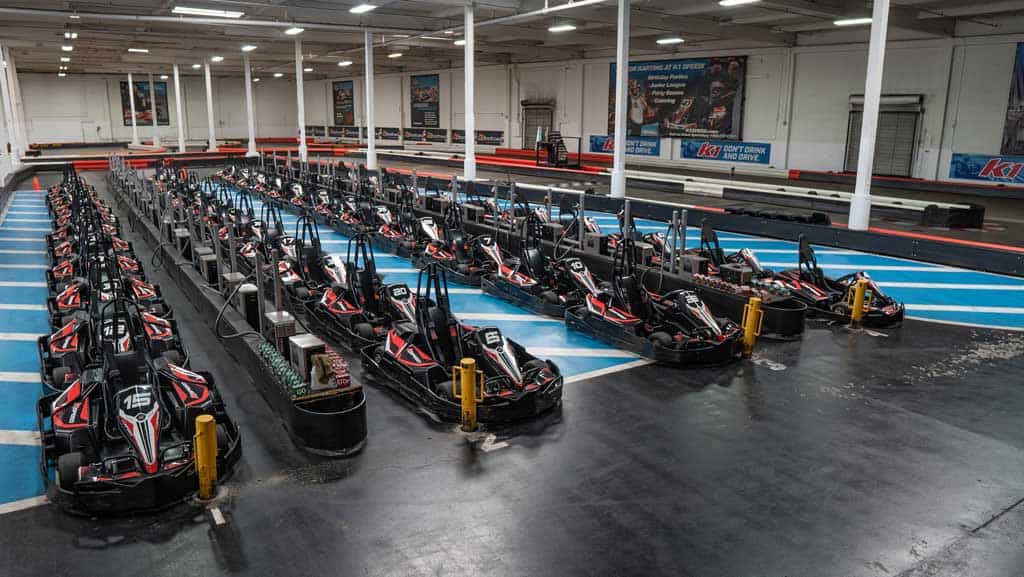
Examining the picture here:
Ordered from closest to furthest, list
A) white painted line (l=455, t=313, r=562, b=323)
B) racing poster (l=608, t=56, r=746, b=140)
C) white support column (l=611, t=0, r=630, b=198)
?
1. white painted line (l=455, t=313, r=562, b=323)
2. white support column (l=611, t=0, r=630, b=198)
3. racing poster (l=608, t=56, r=746, b=140)

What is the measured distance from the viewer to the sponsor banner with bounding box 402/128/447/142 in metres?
37.7

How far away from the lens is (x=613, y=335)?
7.85 meters

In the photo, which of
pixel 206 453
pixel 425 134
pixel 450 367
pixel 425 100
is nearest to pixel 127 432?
pixel 206 453

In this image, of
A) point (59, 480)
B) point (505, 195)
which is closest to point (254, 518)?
point (59, 480)

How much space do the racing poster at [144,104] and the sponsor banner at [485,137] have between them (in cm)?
2079

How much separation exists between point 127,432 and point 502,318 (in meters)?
4.98

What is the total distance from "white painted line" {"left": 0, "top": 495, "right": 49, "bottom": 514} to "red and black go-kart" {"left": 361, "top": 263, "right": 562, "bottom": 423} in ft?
8.93

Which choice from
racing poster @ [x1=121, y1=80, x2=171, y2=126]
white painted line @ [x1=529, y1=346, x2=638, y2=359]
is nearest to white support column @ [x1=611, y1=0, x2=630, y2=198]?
white painted line @ [x1=529, y1=346, x2=638, y2=359]

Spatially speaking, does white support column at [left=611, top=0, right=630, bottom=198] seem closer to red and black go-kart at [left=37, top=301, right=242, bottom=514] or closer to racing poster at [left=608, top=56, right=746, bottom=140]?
racing poster at [left=608, top=56, right=746, bottom=140]

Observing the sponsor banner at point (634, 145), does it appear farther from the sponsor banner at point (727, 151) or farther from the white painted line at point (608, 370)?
the white painted line at point (608, 370)

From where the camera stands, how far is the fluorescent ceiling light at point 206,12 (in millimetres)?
17219

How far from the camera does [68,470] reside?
4.48 meters

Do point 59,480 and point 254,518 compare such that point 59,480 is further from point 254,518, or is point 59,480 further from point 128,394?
point 254,518

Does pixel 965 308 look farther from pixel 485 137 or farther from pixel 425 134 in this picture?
pixel 425 134
